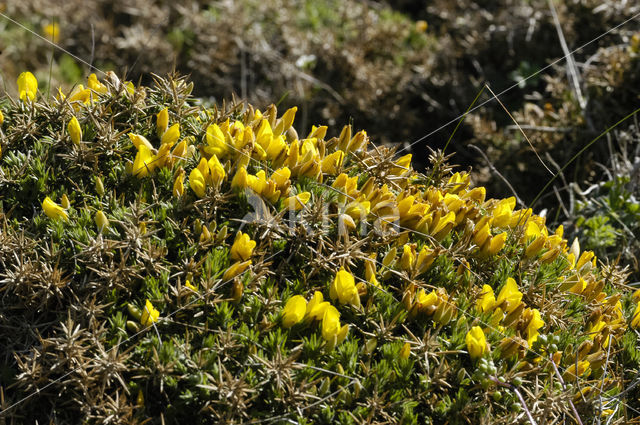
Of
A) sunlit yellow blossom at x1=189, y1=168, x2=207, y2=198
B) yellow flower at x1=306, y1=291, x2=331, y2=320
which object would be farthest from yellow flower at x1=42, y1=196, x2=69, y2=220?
yellow flower at x1=306, y1=291, x2=331, y2=320

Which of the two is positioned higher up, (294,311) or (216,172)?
(216,172)

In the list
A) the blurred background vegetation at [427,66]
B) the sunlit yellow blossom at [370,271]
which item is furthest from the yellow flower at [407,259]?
the blurred background vegetation at [427,66]

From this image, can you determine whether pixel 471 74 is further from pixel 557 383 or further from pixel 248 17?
pixel 557 383

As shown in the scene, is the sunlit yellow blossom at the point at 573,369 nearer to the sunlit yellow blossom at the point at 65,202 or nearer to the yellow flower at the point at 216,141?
the yellow flower at the point at 216,141

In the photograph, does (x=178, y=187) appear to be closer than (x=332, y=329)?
No

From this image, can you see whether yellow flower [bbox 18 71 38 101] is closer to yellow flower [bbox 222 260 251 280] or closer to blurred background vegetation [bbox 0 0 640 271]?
yellow flower [bbox 222 260 251 280]

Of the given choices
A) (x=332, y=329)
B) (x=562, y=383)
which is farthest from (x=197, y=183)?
(x=562, y=383)

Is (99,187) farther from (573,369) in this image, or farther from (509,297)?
(573,369)
